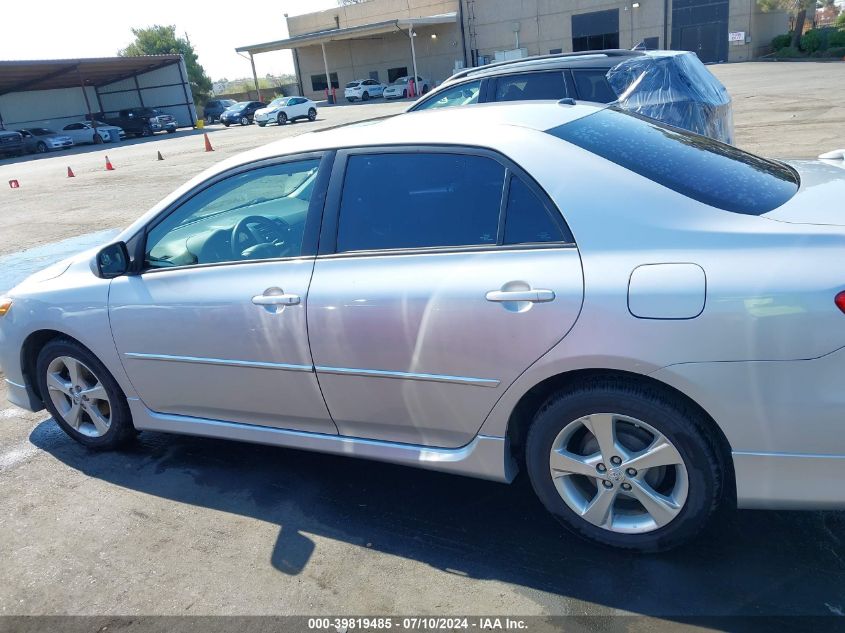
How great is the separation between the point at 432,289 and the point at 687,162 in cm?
121

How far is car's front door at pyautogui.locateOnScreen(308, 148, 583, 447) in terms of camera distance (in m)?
2.56

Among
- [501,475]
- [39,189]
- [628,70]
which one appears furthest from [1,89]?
[501,475]

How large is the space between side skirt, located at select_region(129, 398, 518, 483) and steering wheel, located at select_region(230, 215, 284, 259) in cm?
88

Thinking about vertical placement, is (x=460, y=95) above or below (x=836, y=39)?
above

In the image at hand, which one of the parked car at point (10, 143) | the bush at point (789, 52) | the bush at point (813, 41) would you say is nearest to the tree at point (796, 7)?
the bush at point (789, 52)

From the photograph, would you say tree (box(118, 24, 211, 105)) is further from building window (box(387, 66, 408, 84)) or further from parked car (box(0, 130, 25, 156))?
parked car (box(0, 130, 25, 156))

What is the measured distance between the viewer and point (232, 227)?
11.7 feet

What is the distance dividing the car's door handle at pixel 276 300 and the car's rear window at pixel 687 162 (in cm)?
131

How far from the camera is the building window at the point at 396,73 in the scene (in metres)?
58.0

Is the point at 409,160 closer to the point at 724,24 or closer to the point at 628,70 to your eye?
the point at 628,70

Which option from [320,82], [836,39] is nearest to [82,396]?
[836,39]

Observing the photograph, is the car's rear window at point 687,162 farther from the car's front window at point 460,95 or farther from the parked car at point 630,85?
the car's front window at point 460,95

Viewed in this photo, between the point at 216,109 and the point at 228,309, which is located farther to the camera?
the point at 216,109

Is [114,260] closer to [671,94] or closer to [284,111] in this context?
[671,94]
